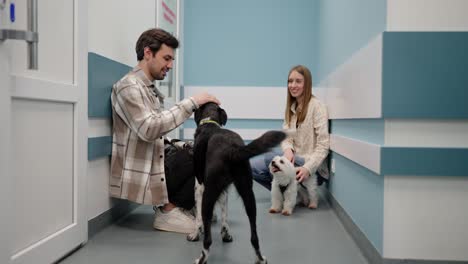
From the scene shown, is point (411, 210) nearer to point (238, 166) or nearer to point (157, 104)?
point (238, 166)

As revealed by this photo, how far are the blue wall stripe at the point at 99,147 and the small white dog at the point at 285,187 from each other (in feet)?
3.43

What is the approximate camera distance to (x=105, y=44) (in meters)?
2.11

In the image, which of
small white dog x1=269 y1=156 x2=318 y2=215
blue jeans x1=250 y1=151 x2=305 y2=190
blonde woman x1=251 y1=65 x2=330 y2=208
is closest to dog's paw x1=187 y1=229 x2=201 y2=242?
small white dog x1=269 y1=156 x2=318 y2=215

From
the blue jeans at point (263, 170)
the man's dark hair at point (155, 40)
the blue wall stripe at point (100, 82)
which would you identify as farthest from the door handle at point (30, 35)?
the blue jeans at point (263, 170)

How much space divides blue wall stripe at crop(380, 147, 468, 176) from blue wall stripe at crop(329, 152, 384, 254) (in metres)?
0.08

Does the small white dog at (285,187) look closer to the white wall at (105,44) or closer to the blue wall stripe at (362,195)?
the blue wall stripe at (362,195)

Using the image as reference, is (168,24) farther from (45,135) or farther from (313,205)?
(45,135)

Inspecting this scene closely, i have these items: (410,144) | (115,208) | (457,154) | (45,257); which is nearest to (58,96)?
(45,257)

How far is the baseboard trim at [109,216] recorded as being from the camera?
1994 mm

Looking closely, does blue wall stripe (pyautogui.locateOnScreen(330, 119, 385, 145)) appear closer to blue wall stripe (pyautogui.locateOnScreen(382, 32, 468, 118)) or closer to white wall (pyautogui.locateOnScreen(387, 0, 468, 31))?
blue wall stripe (pyautogui.locateOnScreen(382, 32, 468, 118))

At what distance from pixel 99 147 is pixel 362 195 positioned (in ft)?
4.43

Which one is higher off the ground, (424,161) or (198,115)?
(198,115)

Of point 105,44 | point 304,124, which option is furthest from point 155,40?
point 304,124

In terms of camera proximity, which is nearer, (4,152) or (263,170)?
(4,152)
